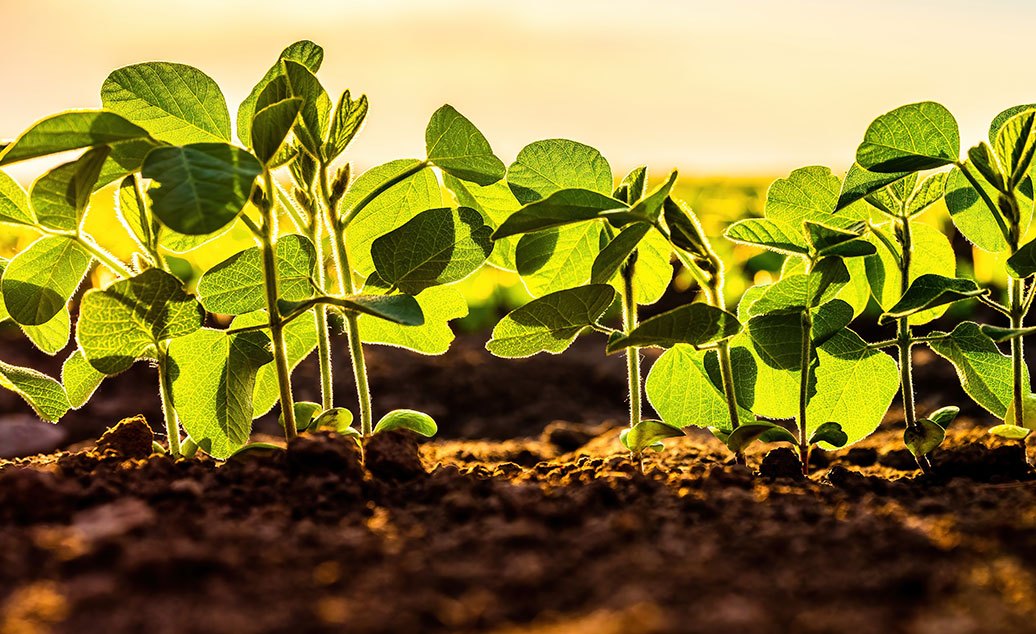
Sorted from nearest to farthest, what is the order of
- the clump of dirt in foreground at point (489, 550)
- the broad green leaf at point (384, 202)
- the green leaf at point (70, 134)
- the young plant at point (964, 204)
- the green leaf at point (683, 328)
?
the clump of dirt in foreground at point (489, 550)
the green leaf at point (70, 134)
the green leaf at point (683, 328)
the young plant at point (964, 204)
the broad green leaf at point (384, 202)

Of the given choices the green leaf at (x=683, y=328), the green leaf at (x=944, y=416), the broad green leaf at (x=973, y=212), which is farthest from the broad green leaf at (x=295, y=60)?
the green leaf at (x=944, y=416)

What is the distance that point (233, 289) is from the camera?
1.58m

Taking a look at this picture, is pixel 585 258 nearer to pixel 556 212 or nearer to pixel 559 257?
pixel 559 257

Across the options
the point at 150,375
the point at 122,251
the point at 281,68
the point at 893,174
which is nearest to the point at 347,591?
the point at 281,68

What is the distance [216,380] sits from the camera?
1.65 m

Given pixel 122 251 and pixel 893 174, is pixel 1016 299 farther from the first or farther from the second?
pixel 122 251

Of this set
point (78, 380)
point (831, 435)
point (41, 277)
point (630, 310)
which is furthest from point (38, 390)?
point (831, 435)

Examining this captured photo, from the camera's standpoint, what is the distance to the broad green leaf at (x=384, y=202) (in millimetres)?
1698

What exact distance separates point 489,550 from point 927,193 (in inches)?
44.4

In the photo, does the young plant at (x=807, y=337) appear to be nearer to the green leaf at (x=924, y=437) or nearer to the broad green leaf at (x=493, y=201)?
the green leaf at (x=924, y=437)

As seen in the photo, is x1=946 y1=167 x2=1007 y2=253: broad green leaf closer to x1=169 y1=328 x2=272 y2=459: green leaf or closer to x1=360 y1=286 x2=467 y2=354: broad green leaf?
x1=360 y1=286 x2=467 y2=354: broad green leaf

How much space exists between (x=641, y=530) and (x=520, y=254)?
2.16ft

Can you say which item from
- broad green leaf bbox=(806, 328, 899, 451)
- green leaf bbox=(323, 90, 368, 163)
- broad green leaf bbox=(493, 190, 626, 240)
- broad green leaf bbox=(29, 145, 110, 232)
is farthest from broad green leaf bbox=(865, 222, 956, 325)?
broad green leaf bbox=(29, 145, 110, 232)

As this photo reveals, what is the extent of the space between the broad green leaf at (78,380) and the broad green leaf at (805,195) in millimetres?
1333
